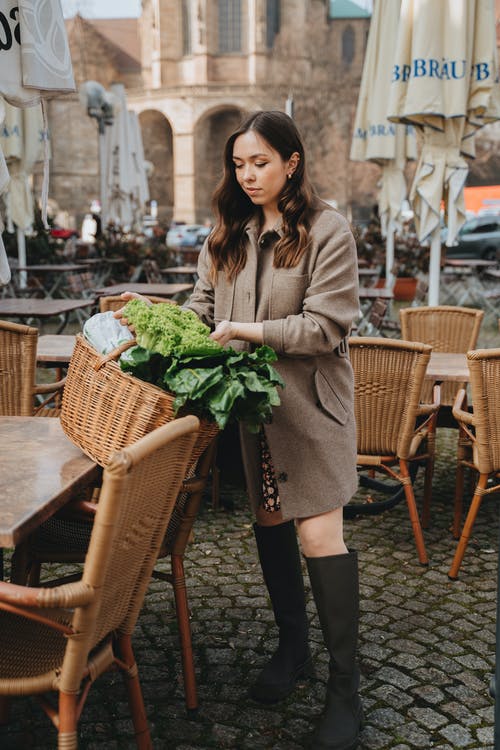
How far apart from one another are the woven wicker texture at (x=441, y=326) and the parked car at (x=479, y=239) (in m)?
15.9

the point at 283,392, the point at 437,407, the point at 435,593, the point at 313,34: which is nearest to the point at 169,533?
the point at 283,392

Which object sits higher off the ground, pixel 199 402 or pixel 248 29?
pixel 248 29

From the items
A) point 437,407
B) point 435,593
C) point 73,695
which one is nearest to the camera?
point 73,695

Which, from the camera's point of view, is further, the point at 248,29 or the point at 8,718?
the point at 248,29

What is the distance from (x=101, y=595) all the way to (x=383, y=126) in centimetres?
839

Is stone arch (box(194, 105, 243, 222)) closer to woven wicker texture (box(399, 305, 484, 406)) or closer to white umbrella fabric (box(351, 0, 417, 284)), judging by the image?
white umbrella fabric (box(351, 0, 417, 284))

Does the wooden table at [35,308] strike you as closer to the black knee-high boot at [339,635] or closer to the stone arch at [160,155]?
the black knee-high boot at [339,635]

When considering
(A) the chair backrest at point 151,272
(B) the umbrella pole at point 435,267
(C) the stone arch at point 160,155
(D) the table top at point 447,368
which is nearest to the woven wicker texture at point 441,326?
(D) the table top at point 447,368

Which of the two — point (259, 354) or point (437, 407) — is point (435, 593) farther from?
point (259, 354)

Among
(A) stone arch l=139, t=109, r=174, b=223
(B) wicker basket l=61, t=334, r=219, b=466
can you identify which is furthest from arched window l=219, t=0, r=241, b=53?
(B) wicker basket l=61, t=334, r=219, b=466

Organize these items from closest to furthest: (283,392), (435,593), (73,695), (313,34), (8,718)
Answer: (73,695), (283,392), (8,718), (435,593), (313,34)

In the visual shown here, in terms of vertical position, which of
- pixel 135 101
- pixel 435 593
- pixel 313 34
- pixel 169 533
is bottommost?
pixel 435 593

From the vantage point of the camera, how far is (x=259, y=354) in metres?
2.23

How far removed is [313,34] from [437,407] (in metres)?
50.6
